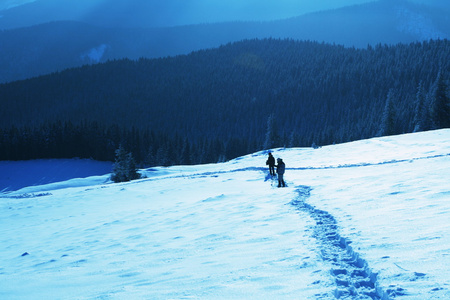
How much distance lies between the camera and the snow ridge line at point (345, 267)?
5598 millimetres

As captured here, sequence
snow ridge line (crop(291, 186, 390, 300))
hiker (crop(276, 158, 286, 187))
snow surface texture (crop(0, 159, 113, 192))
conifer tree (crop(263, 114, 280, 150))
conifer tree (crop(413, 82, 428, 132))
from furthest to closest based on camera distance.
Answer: snow surface texture (crop(0, 159, 113, 192)) < conifer tree (crop(263, 114, 280, 150)) < conifer tree (crop(413, 82, 428, 132)) < hiker (crop(276, 158, 286, 187)) < snow ridge line (crop(291, 186, 390, 300))

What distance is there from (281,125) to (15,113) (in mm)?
117945

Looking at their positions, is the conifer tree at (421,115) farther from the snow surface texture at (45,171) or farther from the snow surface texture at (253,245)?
the snow surface texture at (45,171)

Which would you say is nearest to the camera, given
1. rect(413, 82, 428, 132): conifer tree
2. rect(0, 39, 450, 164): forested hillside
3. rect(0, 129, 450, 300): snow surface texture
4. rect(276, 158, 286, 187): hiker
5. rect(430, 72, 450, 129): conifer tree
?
rect(0, 129, 450, 300): snow surface texture

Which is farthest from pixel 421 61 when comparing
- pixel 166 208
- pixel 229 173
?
pixel 166 208

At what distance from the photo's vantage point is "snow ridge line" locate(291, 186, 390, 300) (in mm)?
5598

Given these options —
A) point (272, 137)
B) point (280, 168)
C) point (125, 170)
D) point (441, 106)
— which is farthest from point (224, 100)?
point (280, 168)

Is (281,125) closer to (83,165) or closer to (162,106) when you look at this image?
(162,106)

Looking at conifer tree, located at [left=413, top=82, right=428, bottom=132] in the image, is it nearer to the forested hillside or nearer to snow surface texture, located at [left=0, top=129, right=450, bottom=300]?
the forested hillside

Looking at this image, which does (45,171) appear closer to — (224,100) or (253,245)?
(253,245)

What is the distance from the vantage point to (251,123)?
14588 centimetres

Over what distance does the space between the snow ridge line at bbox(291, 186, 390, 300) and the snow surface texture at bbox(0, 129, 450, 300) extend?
25mm

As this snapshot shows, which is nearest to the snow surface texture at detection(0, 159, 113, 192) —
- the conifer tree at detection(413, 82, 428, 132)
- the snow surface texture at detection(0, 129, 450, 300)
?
the conifer tree at detection(413, 82, 428, 132)

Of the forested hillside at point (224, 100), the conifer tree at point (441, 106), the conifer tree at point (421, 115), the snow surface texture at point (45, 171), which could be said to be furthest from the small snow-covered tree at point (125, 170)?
the conifer tree at point (421, 115)
